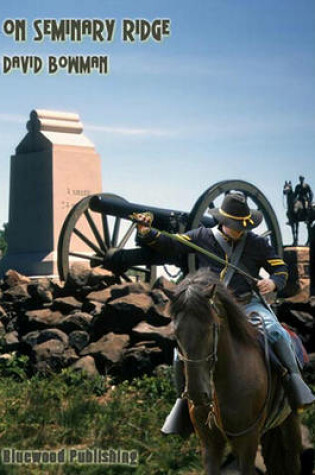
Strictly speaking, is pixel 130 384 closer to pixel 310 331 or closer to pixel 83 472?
pixel 310 331

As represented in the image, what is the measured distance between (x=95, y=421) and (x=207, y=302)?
126 inches

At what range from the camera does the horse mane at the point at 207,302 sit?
4375 millimetres

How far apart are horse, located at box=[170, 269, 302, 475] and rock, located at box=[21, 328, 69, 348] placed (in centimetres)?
490

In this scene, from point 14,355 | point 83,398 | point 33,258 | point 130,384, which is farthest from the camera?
point 33,258

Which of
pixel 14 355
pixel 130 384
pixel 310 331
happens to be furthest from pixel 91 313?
pixel 310 331

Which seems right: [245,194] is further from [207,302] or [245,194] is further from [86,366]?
[207,302]

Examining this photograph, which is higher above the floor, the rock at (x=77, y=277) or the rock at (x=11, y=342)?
the rock at (x=77, y=277)

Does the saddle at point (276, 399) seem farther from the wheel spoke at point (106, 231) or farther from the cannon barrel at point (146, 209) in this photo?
the wheel spoke at point (106, 231)

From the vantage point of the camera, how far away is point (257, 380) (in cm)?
499

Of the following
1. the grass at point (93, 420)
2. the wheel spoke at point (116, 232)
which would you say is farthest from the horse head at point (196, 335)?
the wheel spoke at point (116, 232)

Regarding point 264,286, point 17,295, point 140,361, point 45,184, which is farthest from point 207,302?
point 45,184

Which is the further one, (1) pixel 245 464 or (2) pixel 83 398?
(2) pixel 83 398

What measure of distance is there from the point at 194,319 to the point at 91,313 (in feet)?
21.0

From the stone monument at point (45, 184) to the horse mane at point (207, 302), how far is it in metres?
13.3
